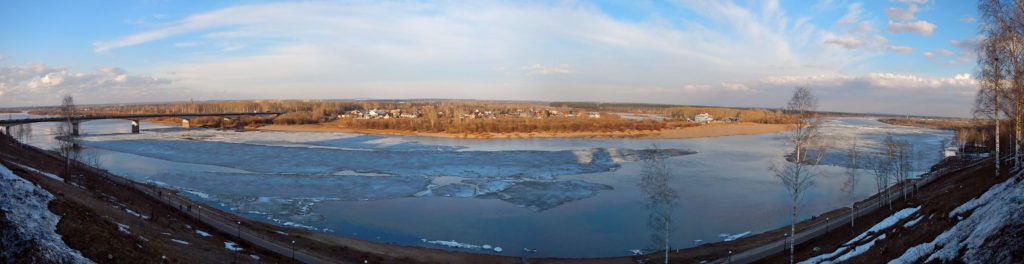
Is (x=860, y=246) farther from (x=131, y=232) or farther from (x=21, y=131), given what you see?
(x=21, y=131)

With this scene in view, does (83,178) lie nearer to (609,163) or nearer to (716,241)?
(716,241)

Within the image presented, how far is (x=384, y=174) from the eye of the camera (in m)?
27.8

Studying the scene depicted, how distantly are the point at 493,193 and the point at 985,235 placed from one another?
17299mm

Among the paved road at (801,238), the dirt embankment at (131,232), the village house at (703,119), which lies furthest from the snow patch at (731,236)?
the village house at (703,119)

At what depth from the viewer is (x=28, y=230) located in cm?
786

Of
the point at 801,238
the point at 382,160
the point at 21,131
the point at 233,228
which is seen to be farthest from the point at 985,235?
the point at 21,131

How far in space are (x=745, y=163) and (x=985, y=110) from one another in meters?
17.7

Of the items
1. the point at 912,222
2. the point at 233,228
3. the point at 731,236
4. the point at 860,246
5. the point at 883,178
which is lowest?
the point at 731,236

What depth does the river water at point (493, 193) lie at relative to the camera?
53.8 feet

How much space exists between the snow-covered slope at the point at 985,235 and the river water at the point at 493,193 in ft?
24.6

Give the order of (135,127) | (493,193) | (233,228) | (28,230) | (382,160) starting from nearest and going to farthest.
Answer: (28,230), (233,228), (493,193), (382,160), (135,127)

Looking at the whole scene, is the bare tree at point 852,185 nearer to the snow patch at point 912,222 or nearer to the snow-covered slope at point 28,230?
the snow patch at point 912,222

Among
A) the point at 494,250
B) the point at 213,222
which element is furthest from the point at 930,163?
the point at 213,222

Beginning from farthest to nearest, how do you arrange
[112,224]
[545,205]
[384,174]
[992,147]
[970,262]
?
[992,147], [384,174], [545,205], [112,224], [970,262]
